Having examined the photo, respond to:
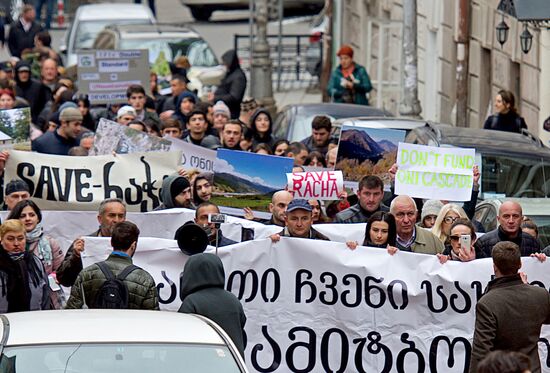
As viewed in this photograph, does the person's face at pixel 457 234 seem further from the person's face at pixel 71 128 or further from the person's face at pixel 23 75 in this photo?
the person's face at pixel 23 75

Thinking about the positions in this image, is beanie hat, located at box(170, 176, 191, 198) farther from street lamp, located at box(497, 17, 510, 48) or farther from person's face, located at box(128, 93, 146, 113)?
street lamp, located at box(497, 17, 510, 48)

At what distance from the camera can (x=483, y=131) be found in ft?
49.4

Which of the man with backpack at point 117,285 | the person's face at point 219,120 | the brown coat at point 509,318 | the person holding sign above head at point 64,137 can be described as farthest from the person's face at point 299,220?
the person's face at point 219,120

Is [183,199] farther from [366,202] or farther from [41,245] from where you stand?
[41,245]

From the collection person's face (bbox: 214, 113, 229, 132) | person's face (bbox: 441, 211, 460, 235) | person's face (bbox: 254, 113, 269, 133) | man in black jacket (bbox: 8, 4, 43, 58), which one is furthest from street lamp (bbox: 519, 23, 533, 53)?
man in black jacket (bbox: 8, 4, 43, 58)

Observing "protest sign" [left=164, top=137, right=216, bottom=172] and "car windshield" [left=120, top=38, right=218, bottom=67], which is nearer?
"protest sign" [left=164, top=137, right=216, bottom=172]

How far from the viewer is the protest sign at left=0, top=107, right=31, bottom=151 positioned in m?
14.0

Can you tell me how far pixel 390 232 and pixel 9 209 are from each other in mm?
3018

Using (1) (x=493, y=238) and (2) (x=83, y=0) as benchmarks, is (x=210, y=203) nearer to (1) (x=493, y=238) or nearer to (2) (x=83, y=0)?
(1) (x=493, y=238)

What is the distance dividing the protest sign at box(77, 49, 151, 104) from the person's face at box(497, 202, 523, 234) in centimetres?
942

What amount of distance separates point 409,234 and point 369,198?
2.54 feet

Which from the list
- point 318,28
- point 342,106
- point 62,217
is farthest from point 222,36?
point 62,217

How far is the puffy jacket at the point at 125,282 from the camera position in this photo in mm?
9258

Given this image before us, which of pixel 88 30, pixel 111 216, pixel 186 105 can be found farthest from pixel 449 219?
pixel 88 30
